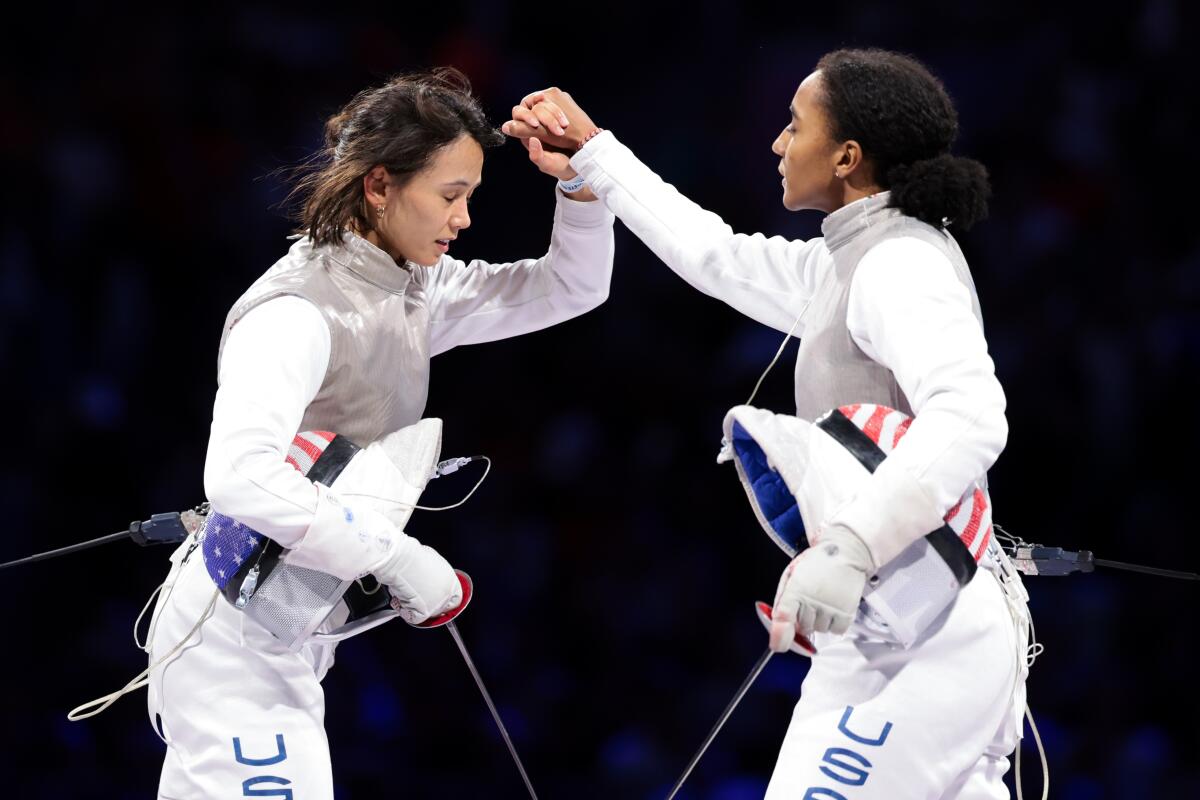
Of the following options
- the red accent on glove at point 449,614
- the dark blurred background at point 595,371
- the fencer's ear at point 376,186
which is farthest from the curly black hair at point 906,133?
the dark blurred background at point 595,371

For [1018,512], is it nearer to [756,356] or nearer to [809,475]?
[756,356]

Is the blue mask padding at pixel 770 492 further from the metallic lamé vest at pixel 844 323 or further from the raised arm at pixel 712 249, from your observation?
the raised arm at pixel 712 249

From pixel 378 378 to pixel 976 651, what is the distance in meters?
0.87

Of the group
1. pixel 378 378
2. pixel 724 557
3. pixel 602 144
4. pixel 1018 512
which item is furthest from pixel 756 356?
pixel 378 378

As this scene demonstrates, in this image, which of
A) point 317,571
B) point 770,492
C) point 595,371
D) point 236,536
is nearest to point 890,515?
point 770,492

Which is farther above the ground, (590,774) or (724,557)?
(724,557)

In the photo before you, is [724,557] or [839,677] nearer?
[839,677]

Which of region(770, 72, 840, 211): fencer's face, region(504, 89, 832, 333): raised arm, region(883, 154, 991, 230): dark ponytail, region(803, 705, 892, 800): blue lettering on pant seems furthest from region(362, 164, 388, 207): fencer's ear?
region(803, 705, 892, 800): blue lettering on pant

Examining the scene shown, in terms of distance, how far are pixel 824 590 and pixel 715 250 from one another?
68cm

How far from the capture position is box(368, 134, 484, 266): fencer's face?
183cm

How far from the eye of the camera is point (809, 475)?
1.47 metres

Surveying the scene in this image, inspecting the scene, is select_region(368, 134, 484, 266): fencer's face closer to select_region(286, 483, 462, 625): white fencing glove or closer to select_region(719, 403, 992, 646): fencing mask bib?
select_region(286, 483, 462, 625): white fencing glove

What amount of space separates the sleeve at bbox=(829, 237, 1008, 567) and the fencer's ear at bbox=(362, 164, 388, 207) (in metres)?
0.77

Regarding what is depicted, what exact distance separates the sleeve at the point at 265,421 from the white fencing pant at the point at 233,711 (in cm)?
18
